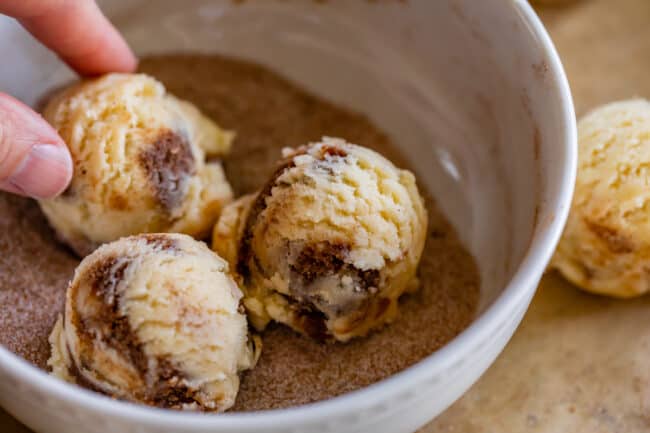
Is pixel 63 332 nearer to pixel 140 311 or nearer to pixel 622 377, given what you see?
pixel 140 311

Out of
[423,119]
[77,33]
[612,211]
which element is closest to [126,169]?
[77,33]

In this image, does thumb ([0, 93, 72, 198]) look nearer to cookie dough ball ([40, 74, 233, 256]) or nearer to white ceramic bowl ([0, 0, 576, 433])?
cookie dough ball ([40, 74, 233, 256])

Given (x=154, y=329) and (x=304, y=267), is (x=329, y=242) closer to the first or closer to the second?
(x=304, y=267)

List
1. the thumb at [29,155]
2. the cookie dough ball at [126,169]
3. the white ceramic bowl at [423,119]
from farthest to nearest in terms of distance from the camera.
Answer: the cookie dough ball at [126,169] < the thumb at [29,155] < the white ceramic bowl at [423,119]

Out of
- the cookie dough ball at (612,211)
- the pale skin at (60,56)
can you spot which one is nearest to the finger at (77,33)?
the pale skin at (60,56)

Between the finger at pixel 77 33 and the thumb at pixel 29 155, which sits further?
the finger at pixel 77 33

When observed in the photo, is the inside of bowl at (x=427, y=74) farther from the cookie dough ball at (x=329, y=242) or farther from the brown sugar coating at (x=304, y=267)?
the cookie dough ball at (x=329, y=242)
